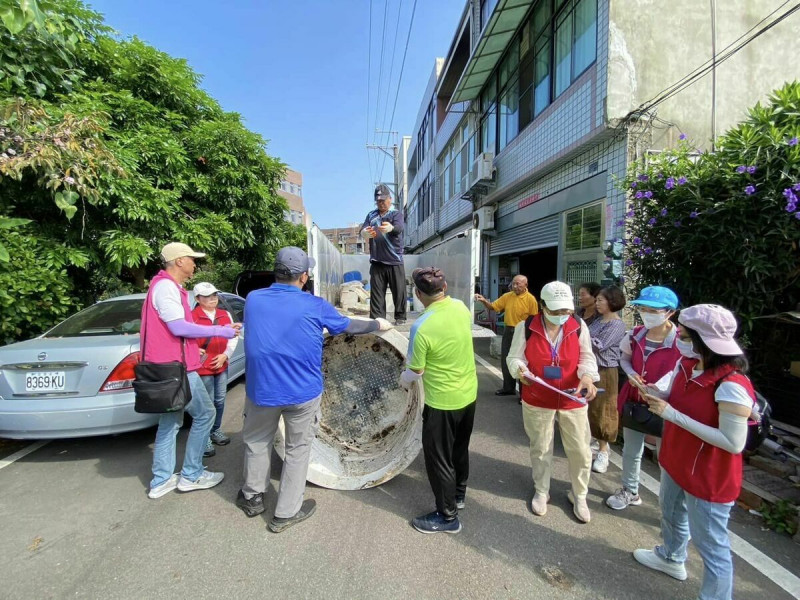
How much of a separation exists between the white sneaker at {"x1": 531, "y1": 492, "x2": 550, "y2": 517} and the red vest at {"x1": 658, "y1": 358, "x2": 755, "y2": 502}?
3.34ft

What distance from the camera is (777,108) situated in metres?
3.20

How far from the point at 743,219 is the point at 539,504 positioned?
270 centimetres

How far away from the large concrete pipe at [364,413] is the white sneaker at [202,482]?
818 millimetres

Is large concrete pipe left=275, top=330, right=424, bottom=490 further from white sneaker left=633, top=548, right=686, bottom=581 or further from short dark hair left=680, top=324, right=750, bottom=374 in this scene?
short dark hair left=680, top=324, right=750, bottom=374

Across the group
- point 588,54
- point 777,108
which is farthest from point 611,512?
point 588,54

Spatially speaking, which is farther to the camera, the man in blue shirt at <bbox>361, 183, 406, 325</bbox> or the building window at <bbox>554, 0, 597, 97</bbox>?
the building window at <bbox>554, 0, 597, 97</bbox>

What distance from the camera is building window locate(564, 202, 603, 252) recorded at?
6.93 meters

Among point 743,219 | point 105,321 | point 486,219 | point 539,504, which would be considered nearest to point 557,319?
point 539,504

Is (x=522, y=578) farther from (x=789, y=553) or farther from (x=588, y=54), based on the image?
(x=588, y=54)

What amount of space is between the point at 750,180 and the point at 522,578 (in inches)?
133

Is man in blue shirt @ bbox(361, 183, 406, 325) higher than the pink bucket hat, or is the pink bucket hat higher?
man in blue shirt @ bbox(361, 183, 406, 325)

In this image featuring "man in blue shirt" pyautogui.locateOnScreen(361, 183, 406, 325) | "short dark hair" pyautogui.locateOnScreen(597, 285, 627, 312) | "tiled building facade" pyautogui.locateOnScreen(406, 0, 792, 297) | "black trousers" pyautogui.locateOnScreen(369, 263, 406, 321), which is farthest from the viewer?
"tiled building facade" pyautogui.locateOnScreen(406, 0, 792, 297)

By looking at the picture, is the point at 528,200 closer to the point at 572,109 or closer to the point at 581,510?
the point at 572,109

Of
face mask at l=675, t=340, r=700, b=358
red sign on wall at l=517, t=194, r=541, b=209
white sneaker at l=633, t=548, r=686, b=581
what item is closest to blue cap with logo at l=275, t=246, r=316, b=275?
face mask at l=675, t=340, r=700, b=358
